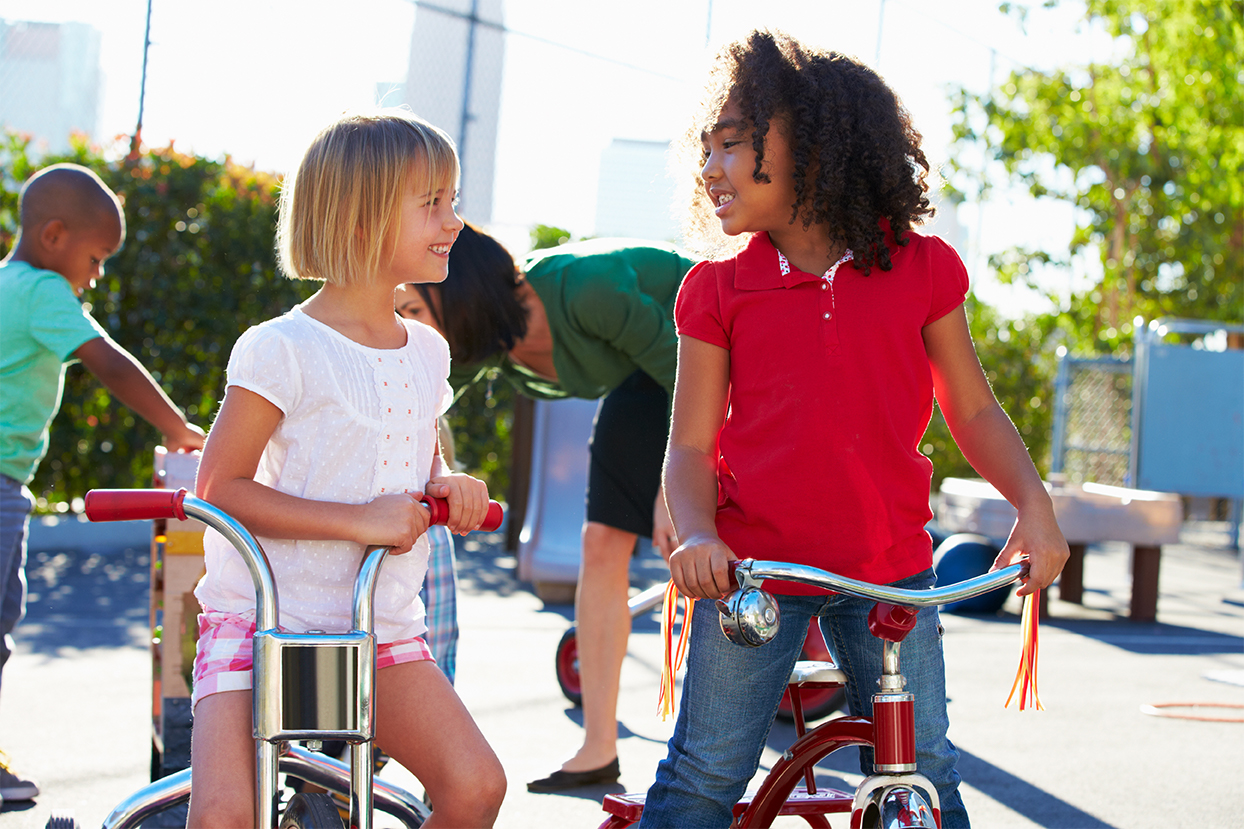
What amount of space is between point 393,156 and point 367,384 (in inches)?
15.5

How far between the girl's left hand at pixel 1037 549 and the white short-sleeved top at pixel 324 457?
3.30 ft

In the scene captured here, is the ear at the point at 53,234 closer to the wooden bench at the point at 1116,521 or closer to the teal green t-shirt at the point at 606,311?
the teal green t-shirt at the point at 606,311

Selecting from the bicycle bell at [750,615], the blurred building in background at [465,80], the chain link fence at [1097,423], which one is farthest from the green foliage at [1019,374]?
the bicycle bell at [750,615]

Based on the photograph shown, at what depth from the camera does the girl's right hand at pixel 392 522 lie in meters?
1.90

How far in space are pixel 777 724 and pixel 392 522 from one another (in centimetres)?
306

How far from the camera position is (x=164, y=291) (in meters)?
8.41

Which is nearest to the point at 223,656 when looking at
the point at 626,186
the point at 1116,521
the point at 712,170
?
the point at 712,170

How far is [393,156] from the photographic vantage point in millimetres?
2055

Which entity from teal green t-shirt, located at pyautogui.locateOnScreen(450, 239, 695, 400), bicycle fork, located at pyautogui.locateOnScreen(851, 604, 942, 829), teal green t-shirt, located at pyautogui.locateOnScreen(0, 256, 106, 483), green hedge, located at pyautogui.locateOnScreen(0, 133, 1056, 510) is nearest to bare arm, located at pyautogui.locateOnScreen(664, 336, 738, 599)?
bicycle fork, located at pyautogui.locateOnScreen(851, 604, 942, 829)

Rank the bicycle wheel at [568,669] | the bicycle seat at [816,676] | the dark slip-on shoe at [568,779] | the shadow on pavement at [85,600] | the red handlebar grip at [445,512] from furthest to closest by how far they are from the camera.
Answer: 1. the shadow on pavement at [85,600]
2. the bicycle wheel at [568,669]
3. the dark slip-on shoe at [568,779]
4. the bicycle seat at [816,676]
5. the red handlebar grip at [445,512]

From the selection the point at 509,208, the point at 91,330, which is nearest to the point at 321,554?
the point at 91,330

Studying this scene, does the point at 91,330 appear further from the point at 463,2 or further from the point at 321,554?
the point at 463,2

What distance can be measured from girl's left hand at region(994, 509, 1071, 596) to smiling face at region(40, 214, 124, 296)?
274cm

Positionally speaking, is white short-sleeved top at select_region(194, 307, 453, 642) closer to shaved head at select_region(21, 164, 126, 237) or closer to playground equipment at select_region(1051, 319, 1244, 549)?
shaved head at select_region(21, 164, 126, 237)
